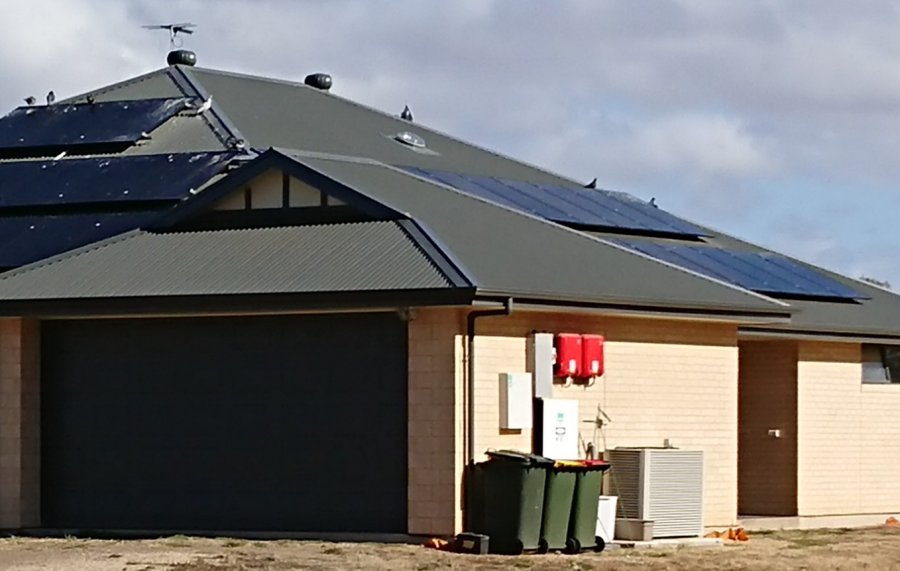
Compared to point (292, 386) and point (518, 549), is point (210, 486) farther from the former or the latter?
point (518, 549)

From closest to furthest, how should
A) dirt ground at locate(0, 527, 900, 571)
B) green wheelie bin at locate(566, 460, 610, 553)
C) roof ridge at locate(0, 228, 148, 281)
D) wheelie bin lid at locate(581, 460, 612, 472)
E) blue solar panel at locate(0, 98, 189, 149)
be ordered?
dirt ground at locate(0, 527, 900, 571)
green wheelie bin at locate(566, 460, 610, 553)
wheelie bin lid at locate(581, 460, 612, 472)
roof ridge at locate(0, 228, 148, 281)
blue solar panel at locate(0, 98, 189, 149)

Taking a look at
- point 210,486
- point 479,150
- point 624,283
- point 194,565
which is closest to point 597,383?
point 624,283

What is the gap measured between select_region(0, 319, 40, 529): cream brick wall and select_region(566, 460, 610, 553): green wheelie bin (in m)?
7.49

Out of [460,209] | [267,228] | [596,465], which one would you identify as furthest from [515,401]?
[267,228]

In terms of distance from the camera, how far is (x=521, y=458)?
75.3ft

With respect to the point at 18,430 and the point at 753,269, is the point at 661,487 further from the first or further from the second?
the point at 18,430

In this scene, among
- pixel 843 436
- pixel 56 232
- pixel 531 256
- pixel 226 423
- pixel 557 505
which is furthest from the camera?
Answer: pixel 843 436

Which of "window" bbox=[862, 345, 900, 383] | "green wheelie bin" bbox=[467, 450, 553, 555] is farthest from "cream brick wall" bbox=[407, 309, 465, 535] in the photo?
"window" bbox=[862, 345, 900, 383]

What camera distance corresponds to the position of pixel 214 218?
89.0 feet

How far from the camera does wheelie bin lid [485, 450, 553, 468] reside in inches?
903

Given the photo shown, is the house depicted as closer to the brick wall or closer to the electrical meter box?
the brick wall

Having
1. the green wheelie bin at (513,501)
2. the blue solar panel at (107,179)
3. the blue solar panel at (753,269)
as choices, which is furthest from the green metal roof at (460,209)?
the green wheelie bin at (513,501)

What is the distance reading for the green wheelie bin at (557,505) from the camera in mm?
23203

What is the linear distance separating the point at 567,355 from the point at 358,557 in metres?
4.26
